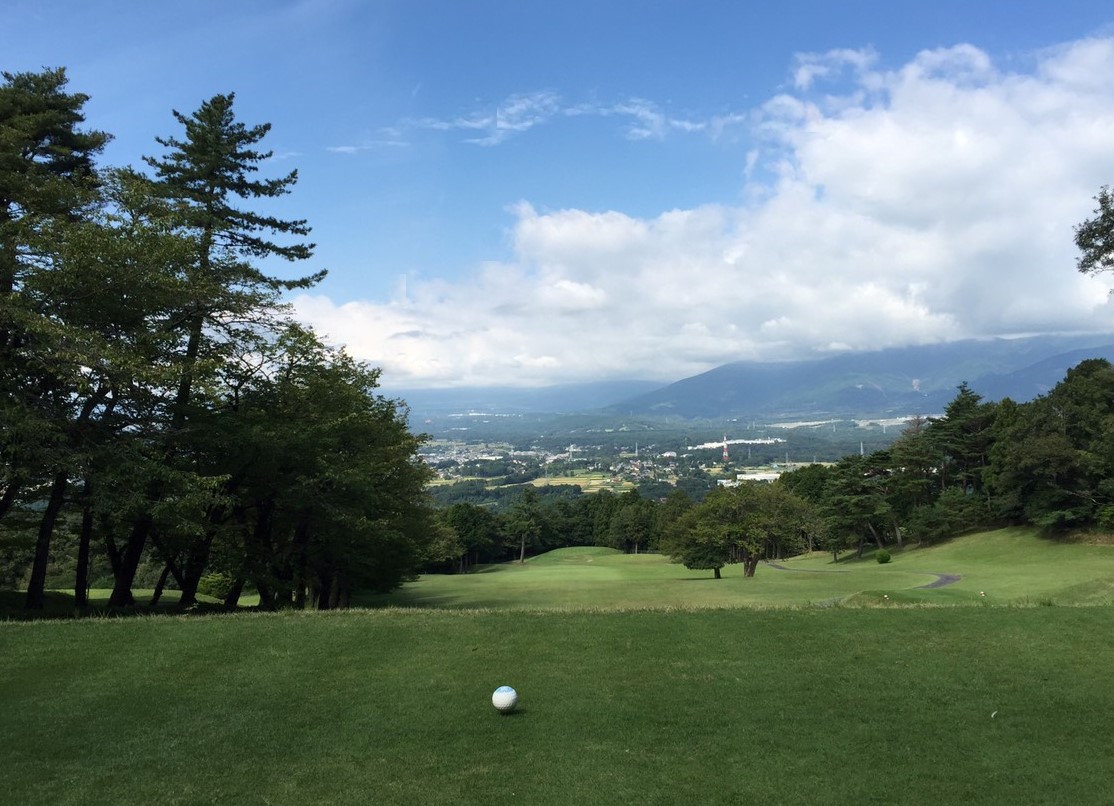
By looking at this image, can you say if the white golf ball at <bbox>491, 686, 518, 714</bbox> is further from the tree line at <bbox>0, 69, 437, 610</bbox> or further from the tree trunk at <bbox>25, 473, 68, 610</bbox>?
the tree trunk at <bbox>25, 473, 68, 610</bbox>

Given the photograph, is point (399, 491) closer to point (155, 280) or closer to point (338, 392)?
point (338, 392)

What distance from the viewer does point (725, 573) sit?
2095 inches

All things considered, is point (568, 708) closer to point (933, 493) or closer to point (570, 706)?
point (570, 706)

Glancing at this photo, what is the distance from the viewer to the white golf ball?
7926 mm

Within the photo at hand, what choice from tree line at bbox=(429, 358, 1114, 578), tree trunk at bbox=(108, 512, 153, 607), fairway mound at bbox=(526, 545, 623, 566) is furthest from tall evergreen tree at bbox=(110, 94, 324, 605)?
fairway mound at bbox=(526, 545, 623, 566)

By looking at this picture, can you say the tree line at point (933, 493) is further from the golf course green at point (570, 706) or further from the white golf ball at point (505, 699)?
the white golf ball at point (505, 699)

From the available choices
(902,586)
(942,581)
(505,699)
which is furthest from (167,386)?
(942,581)

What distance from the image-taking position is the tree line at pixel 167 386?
1351 centimetres

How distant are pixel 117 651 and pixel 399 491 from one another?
1578 centimetres

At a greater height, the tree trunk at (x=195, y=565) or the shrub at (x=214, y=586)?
the tree trunk at (x=195, y=565)

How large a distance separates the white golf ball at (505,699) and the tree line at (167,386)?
9.36 m

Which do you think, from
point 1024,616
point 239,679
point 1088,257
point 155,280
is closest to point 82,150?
point 155,280

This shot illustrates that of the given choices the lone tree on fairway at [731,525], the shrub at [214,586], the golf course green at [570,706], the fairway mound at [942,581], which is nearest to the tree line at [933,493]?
the lone tree on fairway at [731,525]

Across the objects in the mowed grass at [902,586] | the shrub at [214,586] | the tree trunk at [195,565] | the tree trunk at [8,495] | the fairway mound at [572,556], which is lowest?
the fairway mound at [572,556]
